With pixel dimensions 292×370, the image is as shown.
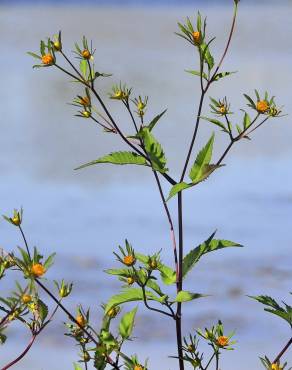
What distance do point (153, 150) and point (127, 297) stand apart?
18cm

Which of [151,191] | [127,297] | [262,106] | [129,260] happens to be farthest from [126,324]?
[151,191]

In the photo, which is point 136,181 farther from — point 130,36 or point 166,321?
point 130,36

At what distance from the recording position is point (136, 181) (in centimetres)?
498

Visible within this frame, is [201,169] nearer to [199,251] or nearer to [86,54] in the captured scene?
[199,251]

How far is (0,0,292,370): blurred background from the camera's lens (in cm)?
308

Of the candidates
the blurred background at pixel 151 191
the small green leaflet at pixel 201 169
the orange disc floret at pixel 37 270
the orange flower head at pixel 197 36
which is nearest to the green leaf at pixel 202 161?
the small green leaflet at pixel 201 169

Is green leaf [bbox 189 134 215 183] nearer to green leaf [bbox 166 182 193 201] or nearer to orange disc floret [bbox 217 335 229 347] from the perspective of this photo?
green leaf [bbox 166 182 193 201]

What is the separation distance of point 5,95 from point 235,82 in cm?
139

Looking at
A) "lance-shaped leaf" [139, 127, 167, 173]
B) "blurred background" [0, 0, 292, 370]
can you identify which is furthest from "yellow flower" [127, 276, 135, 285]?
"blurred background" [0, 0, 292, 370]

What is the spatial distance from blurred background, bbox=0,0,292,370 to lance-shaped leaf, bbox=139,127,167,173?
133 centimetres

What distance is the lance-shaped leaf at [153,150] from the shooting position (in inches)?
57.0

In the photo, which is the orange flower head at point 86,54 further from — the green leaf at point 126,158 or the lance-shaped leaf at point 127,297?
the lance-shaped leaf at point 127,297

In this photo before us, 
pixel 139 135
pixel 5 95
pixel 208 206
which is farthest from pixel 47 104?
pixel 139 135

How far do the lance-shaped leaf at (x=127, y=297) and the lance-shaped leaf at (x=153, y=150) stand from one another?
0.15m
